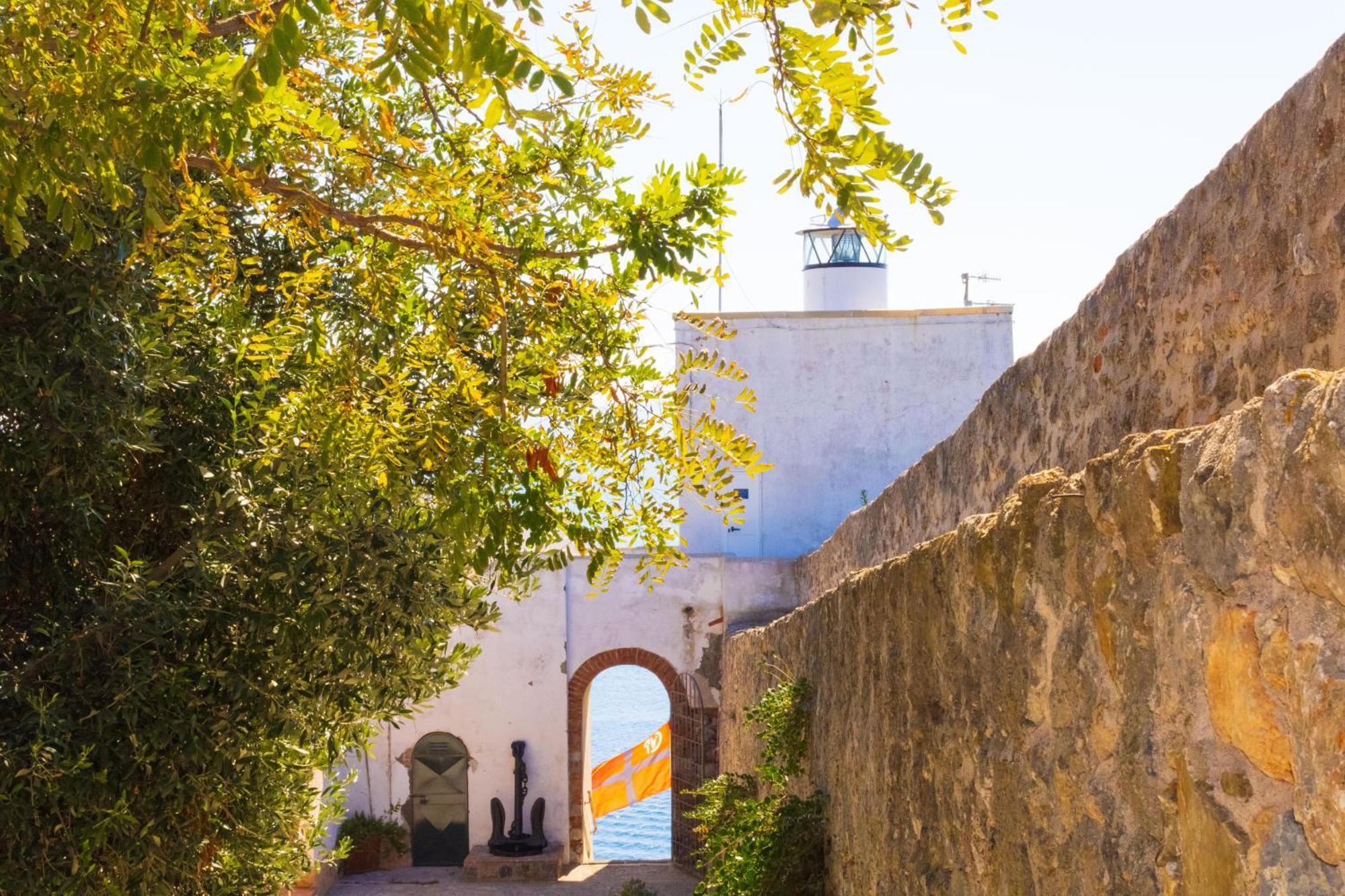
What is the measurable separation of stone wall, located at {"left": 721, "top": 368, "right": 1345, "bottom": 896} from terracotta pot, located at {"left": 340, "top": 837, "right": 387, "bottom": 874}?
14.4m

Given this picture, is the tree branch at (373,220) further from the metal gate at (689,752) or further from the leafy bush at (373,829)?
the leafy bush at (373,829)

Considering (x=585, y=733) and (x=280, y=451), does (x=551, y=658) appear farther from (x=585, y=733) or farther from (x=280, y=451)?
(x=280, y=451)

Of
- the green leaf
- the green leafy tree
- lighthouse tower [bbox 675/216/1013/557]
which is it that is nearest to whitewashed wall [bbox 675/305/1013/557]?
lighthouse tower [bbox 675/216/1013/557]

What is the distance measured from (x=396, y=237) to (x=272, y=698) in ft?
5.23

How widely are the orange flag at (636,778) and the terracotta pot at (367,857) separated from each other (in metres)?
3.36

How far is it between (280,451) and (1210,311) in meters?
3.01

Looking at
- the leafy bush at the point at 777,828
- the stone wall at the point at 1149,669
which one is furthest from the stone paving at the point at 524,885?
the stone wall at the point at 1149,669

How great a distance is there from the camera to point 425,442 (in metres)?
4.40

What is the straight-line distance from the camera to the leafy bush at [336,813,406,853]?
1725 cm

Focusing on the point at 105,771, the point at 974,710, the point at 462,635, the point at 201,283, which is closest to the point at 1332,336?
the point at 974,710

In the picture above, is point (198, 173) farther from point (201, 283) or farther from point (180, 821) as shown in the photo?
point (180, 821)

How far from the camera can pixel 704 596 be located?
18125 millimetres

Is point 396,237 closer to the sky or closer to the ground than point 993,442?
closer to the sky

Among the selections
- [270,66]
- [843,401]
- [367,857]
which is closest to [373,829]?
[367,857]
